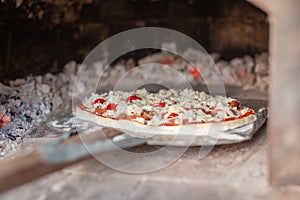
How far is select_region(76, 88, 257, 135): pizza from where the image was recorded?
1666 millimetres

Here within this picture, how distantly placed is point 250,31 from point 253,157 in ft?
6.44

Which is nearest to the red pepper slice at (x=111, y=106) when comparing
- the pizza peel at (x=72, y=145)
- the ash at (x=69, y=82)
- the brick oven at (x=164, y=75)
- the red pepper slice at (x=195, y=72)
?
the pizza peel at (x=72, y=145)

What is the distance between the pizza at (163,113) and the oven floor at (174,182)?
0.12m

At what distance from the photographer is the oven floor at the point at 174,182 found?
52.6 inches

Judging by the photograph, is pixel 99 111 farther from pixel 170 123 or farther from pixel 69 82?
pixel 69 82

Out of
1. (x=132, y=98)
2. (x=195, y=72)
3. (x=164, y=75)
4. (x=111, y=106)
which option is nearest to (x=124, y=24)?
(x=164, y=75)

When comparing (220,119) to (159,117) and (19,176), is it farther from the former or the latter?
(19,176)

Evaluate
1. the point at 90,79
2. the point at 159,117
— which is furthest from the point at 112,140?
the point at 90,79

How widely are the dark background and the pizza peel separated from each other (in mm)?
1109

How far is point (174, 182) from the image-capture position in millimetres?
1414

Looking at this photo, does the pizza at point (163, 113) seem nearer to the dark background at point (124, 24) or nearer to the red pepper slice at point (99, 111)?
the red pepper slice at point (99, 111)

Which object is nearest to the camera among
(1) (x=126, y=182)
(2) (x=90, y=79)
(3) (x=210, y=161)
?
(1) (x=126, y=182)

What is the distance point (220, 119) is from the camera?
171cm

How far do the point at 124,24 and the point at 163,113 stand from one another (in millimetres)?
1771
